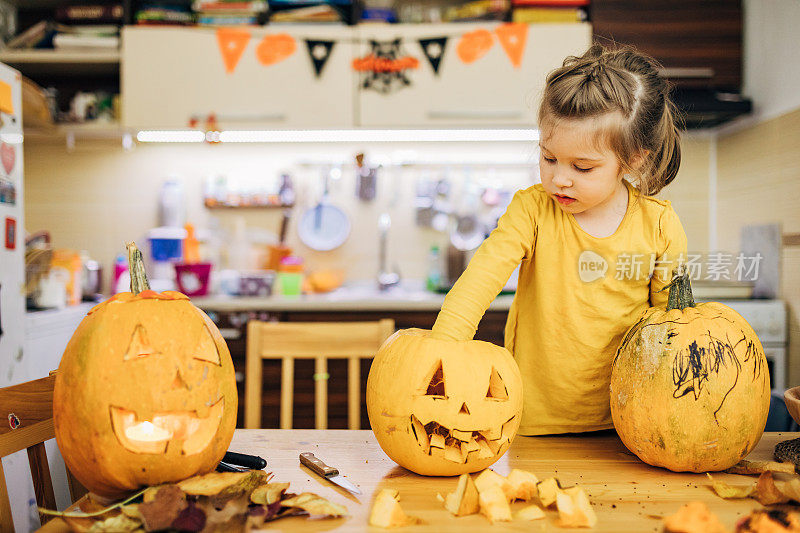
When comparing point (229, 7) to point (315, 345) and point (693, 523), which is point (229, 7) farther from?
point (693, 523)

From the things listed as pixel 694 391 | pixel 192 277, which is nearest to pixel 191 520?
pixel 694 391

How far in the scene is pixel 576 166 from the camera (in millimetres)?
854

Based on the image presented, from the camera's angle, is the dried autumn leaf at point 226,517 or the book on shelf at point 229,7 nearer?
the dried autumn leaf at point 226,517

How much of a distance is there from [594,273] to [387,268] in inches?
70.5

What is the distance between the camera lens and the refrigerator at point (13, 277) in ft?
5.16

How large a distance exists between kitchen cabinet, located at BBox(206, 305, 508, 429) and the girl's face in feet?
4.24

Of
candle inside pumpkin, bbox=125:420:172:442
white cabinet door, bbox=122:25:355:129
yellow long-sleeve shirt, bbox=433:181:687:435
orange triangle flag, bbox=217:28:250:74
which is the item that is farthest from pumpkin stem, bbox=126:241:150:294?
orange triangle flag, bbox=217:28:250:74

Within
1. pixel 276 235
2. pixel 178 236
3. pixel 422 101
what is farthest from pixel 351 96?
pixel 178 236

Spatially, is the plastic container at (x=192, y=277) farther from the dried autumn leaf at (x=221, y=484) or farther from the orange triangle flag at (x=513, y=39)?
the dried autumn leaf at (x=221, y=484)

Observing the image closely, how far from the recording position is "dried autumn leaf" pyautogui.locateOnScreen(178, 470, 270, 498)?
625 millimetres

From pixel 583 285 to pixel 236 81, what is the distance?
6.22 ft

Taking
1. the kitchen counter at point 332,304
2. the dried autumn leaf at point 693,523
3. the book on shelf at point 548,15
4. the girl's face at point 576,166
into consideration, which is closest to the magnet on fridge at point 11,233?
the kitchen counter at point 332,304

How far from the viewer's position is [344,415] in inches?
85.3

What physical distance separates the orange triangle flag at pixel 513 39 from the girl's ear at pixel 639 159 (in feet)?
5.24
